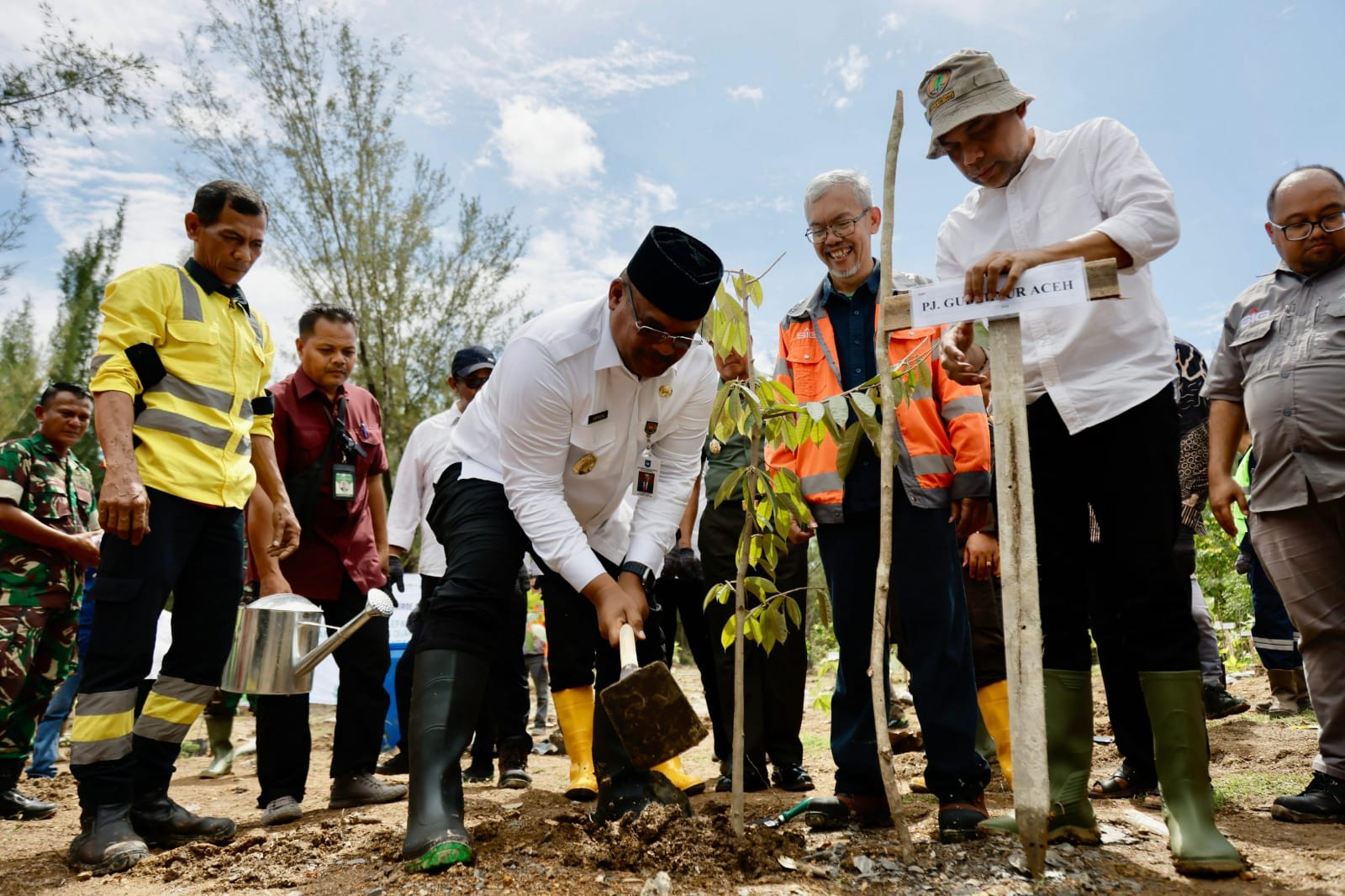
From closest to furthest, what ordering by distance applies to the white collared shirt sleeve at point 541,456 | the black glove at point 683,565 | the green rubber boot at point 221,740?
the white collared shirt sleeve at point 541,456, the black glove at point 683,565, the green rubber boot at point 221,740

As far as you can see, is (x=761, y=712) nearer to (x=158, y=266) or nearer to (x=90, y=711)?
(x=90, y=711)

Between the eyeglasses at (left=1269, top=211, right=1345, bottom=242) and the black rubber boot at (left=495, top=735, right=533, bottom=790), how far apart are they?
3.82 m

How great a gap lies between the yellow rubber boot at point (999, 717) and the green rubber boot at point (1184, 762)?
42.6 inches

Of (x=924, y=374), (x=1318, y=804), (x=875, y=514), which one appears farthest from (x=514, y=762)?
(x=1318, y=804)

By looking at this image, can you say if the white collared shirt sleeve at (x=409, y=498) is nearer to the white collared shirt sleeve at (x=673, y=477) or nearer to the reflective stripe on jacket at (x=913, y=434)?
the white collared shirt sleeve at (x=673, y=477)

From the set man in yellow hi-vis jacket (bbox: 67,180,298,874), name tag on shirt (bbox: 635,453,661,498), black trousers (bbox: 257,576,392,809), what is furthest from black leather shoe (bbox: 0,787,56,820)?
name tag on shirt (bbox: 635,453,661,498)

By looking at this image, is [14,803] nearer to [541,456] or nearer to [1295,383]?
[541,456]

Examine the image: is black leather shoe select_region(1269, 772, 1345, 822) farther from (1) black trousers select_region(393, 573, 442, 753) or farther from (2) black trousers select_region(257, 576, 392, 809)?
(1) black trousers select_region(393, 573, 442, 753)

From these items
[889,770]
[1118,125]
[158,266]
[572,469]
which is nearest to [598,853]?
[889,770]

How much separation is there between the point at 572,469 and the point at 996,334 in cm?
137

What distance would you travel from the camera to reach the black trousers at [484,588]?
8.17 feet

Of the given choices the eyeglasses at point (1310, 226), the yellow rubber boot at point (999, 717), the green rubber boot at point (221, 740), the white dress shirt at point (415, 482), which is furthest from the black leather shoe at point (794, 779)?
the green rubber boot at point (221, 740)

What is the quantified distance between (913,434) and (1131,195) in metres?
0.88

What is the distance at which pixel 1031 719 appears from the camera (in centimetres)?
184
